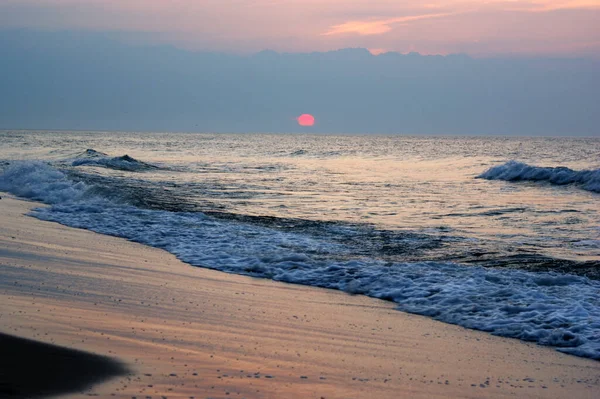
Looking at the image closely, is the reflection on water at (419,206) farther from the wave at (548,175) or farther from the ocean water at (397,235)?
the wave at (548,175)

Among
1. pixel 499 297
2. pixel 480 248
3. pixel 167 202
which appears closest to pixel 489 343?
pixel 499 297

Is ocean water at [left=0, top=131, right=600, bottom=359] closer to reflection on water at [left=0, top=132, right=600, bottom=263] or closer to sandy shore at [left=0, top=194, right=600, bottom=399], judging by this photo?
reflection on water at [left=0, top=132, right=600, bottom=263]

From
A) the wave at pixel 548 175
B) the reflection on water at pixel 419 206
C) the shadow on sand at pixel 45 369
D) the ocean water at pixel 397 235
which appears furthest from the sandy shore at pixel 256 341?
the wave at pixel 548 175

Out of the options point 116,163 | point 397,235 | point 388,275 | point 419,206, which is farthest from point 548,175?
point 116,163

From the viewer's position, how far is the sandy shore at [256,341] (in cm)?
452

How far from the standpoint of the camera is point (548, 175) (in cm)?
3009

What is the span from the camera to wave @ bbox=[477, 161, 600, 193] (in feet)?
87.5

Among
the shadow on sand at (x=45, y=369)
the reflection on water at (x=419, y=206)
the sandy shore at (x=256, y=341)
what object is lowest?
the reflection on water at (x=419, y=206)

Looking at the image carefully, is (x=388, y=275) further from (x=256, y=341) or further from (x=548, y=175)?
(x=548, y=175)

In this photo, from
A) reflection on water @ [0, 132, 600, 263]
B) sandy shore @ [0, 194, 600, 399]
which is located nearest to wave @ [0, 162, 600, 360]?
sandy shore @ [0, 194, 600, 399]

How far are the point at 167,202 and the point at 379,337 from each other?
13.4m

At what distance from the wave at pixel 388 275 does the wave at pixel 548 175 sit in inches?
724

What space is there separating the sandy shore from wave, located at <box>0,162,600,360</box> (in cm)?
43

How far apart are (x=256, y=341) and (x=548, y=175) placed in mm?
27594
